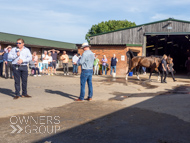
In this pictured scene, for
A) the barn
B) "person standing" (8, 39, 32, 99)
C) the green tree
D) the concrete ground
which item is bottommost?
the concrete ground

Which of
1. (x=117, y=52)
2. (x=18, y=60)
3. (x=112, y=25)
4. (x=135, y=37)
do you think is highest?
(x=112, y=25)

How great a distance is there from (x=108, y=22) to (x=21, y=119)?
182 feet

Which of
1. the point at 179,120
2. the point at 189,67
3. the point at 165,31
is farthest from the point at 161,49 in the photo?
the point at 179,120

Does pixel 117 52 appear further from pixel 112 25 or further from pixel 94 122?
pixel 112 25

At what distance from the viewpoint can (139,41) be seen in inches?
949

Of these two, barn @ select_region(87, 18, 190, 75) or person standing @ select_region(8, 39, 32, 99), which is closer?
person standing @ select_region(8, 39, 32, 99)

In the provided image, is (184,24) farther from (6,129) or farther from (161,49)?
(6,129)

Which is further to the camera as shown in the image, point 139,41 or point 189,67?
point 139,41

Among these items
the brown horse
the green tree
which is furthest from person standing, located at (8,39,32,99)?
the green tree

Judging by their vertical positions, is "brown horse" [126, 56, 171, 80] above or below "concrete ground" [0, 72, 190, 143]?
above

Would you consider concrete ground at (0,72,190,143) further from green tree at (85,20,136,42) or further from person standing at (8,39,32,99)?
green tree at (85,20,136,42)

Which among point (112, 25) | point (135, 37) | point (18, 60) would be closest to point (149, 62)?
point (135, 37)

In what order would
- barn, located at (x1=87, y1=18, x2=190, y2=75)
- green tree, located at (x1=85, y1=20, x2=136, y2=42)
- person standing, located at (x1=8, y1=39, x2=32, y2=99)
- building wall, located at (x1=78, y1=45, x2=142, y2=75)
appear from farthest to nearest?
green tree, located at (x1=85, y1=20, x2=136, y2=42)
barn, located at (x1=87, y1=18, x2=190, y2=75)
building wall, located at (x1=78, y1=45, x2=142, y2=75)
person standing, located at (x1=8, y1=39, x2=32, y2=99)

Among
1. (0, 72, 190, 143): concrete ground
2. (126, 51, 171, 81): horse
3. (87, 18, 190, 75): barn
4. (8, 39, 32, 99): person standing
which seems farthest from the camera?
(87, 18, 190, 75): barn
